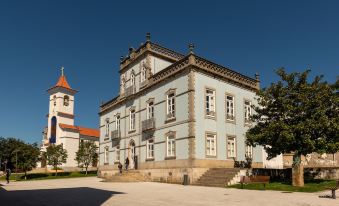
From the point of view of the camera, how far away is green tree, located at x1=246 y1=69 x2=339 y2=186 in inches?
789

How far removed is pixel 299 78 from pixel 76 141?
54950mm

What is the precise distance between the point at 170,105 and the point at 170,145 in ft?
11.0

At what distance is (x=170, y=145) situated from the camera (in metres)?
27.9

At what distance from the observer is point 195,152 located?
82.2ft

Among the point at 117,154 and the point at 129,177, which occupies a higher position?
the point at 117,154

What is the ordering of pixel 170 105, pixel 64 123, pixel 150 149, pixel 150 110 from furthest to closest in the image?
pixel 64 123 → pixel 150 110 → pixel 150 149 → pixel 170 105

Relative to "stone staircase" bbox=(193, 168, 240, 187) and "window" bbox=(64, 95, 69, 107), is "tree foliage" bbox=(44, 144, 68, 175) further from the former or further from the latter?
"stone staircase" bbox=(193, 168, 240, 187)

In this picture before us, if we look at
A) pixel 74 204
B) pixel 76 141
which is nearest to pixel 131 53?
pixel 74 204

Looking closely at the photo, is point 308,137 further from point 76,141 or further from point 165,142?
point 76,141

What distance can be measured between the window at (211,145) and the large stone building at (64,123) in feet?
147

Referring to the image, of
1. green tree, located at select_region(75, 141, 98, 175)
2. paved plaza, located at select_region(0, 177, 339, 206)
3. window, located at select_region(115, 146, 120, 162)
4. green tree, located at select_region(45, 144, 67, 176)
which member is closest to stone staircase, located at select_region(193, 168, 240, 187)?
paved plaza, located at select_region(0, 177, 339, 206)

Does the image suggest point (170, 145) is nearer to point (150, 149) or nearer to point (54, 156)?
point (150, 149)

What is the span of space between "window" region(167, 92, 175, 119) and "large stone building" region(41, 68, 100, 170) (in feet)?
138

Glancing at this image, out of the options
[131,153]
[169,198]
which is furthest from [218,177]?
[131,153]
